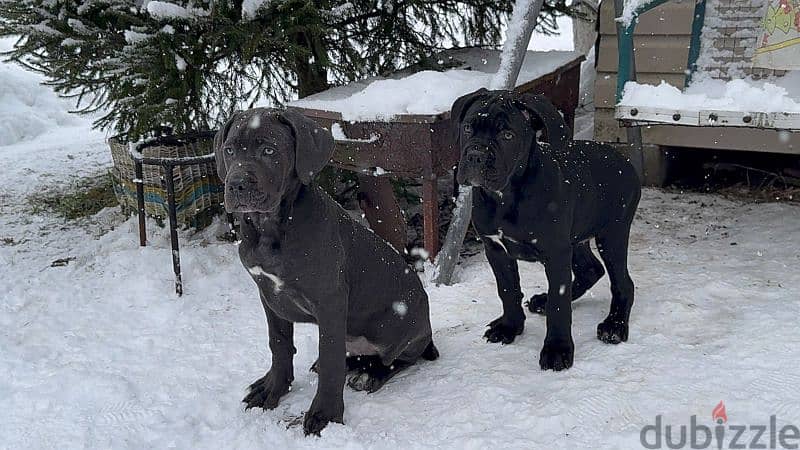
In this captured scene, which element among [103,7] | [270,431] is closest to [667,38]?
[103,7]

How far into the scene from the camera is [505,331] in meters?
3.65

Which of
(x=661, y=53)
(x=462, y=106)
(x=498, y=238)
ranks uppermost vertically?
(x=661, y=53)

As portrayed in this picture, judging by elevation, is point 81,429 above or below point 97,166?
below

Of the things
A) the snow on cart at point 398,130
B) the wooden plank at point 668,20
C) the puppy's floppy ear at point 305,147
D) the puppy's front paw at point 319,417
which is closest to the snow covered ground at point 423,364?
the puppy's front paw at point 319,417

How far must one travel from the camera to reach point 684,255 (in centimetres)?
477

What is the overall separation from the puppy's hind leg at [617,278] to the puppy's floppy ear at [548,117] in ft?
2.23

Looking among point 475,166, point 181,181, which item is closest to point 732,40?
point 475,166

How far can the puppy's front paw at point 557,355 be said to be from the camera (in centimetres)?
329

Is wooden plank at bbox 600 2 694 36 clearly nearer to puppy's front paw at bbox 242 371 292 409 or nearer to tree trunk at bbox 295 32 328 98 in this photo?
tree trunk at bbox 295 32 328 98

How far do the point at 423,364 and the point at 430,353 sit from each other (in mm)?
63

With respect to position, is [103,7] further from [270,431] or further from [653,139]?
[653,139]

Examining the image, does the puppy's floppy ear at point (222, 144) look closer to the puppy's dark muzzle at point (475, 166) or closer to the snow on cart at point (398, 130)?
the puppy's dark muzzle at point (475, 166)

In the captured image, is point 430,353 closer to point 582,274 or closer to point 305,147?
point 582,274

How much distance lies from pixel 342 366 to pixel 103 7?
10.7 feet
